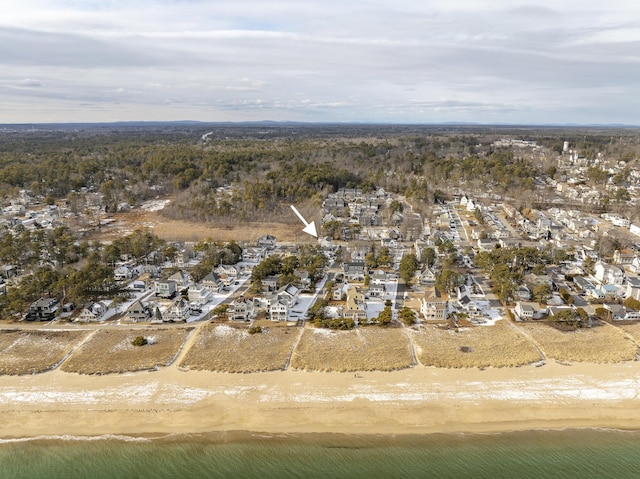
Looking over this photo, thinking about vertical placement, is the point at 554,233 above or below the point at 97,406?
above

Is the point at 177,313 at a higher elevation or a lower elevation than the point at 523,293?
lower

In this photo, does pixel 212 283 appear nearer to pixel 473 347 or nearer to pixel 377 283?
pixel 377 283

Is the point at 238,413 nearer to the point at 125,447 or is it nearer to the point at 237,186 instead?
the point at 125,447

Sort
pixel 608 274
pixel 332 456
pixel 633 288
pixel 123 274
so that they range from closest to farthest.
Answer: pixel 332 456
pixel 633 288
pixel 608 274
pixel 123 274

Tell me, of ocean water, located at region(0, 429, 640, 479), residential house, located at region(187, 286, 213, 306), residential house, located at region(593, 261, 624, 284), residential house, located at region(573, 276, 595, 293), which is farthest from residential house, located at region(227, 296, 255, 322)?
residential house, located at region(593, 261, 624, 284)

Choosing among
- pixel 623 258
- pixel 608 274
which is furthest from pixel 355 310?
pixel 623 258

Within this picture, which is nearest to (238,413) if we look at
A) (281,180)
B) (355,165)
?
(281,180)

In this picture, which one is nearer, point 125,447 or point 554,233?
point 125,447
